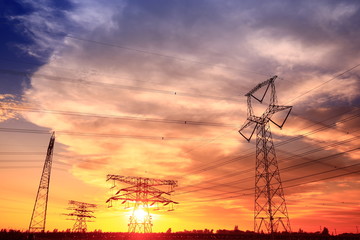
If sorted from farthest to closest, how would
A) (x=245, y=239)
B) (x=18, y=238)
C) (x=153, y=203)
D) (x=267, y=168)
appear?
(x=245, y=239) < (x=153, y=203) < (x=267, y=168) < (x=18, y=238)

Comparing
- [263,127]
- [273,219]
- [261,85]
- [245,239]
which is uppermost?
[261,85]

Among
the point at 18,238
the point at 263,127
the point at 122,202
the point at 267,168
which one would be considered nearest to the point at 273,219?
the point at 267,168

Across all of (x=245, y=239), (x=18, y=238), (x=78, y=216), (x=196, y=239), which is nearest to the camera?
(x=18, y=238)

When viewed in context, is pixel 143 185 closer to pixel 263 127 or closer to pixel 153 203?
pixel 153 203

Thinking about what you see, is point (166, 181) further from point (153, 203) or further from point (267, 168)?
point (267, 168)

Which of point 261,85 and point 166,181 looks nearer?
point 261,85

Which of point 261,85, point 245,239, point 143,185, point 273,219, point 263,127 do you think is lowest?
point 245,239

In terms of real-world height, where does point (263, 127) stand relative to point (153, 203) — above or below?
above

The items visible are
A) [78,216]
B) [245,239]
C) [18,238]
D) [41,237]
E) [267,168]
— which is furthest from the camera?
[78,216]

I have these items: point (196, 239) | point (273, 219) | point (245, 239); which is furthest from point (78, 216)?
point (273, 219)
